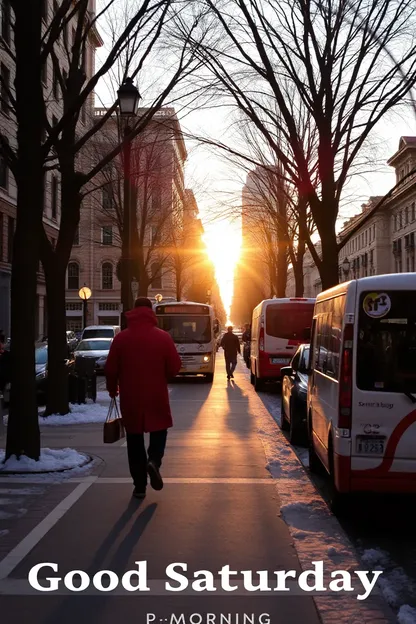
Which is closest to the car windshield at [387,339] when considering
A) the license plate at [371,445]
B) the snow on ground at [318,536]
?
the license plate at [371,445]

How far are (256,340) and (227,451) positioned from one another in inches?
524

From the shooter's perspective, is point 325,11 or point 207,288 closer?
point 325,11

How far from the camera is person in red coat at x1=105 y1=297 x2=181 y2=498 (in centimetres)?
732

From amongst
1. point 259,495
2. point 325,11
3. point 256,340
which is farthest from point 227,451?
point 256,340

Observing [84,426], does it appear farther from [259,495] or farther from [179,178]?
[179,178]

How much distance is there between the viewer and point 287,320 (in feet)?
72.4

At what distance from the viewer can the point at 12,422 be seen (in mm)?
9258

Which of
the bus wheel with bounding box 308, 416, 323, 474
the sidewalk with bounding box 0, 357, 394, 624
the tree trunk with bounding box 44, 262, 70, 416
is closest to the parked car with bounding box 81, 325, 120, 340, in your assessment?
the tree trunk with bounding box 44, 262, 70, 416

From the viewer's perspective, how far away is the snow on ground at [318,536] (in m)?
4.59

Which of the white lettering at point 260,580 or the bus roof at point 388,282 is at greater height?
the bus roof at point 388,282

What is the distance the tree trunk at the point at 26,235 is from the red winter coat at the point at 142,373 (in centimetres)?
215

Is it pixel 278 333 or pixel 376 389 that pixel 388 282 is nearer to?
pixel 376 389

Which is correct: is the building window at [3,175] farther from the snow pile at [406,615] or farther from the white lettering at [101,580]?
the snow pile at [406,615]

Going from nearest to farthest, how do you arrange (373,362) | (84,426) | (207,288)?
(373,362) → (84,426) → (207,288)
